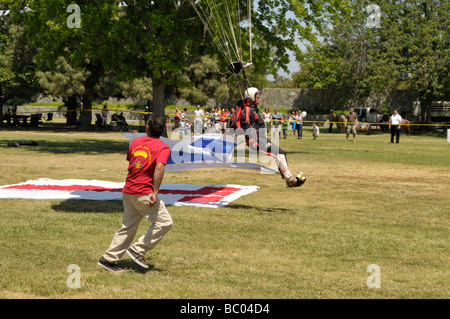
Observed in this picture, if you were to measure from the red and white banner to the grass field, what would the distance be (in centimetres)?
49

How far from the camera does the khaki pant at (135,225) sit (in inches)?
279

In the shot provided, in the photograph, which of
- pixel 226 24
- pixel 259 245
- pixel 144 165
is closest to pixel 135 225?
pixel 144 165

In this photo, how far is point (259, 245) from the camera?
8641mm

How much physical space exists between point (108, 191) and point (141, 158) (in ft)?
21.2

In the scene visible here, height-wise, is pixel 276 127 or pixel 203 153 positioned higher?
pixel 276 127

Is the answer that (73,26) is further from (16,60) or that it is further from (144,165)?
(16,60)

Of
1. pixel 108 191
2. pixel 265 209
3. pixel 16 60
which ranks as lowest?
pixel 265 209

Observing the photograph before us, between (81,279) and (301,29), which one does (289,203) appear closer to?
(81,279)

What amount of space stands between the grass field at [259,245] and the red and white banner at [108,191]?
0.49m

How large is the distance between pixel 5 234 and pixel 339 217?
6.05m

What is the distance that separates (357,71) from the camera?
2109 inches

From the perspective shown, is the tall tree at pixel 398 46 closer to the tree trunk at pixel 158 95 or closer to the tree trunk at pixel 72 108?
the tree trunk at pixel 72 108

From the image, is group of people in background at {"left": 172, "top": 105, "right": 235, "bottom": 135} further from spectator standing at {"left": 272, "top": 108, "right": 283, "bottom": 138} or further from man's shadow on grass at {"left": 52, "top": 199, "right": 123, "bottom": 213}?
man's shadow on grass at {"left": 52, "top": 199, "right": 123, "bottom": 213}
